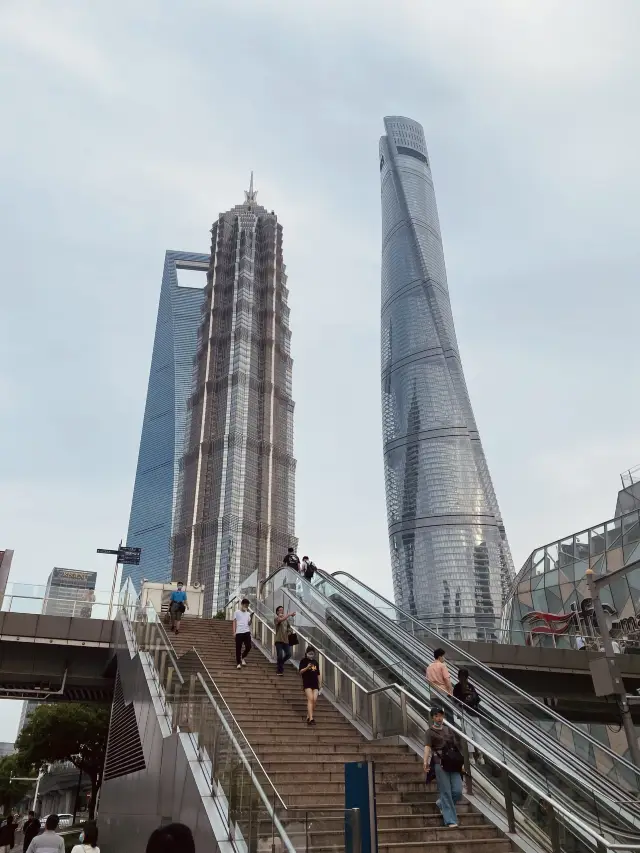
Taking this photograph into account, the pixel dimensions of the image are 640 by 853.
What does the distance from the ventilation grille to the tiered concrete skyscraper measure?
10423cm

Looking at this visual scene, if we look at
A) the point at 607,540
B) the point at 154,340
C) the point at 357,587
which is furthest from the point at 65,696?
the point at 154,340

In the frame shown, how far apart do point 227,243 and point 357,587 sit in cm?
15455

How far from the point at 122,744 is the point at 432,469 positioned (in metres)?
99.8

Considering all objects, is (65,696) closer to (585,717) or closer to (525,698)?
(525,698)

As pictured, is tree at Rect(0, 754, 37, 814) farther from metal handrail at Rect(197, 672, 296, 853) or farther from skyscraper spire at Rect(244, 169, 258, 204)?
skyscraper spire at Rect(244, 169, 258, 204)

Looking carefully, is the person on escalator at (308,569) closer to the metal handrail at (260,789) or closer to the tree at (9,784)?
the metal handrail at (260,789)

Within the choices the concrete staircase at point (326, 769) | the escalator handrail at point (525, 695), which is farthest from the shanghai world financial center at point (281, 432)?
the concrete staircase at point (326, 769)

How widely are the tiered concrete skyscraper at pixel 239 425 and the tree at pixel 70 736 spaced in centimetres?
7622

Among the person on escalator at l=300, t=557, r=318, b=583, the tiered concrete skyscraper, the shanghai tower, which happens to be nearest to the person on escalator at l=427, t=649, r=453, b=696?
the person on escalator at l=300, t=557, r=318, b=583

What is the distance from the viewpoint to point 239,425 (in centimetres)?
14125

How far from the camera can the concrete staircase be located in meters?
7.14

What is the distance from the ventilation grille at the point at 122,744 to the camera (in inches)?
510

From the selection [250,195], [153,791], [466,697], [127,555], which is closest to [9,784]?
[127,555]

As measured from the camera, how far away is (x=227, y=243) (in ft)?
540
